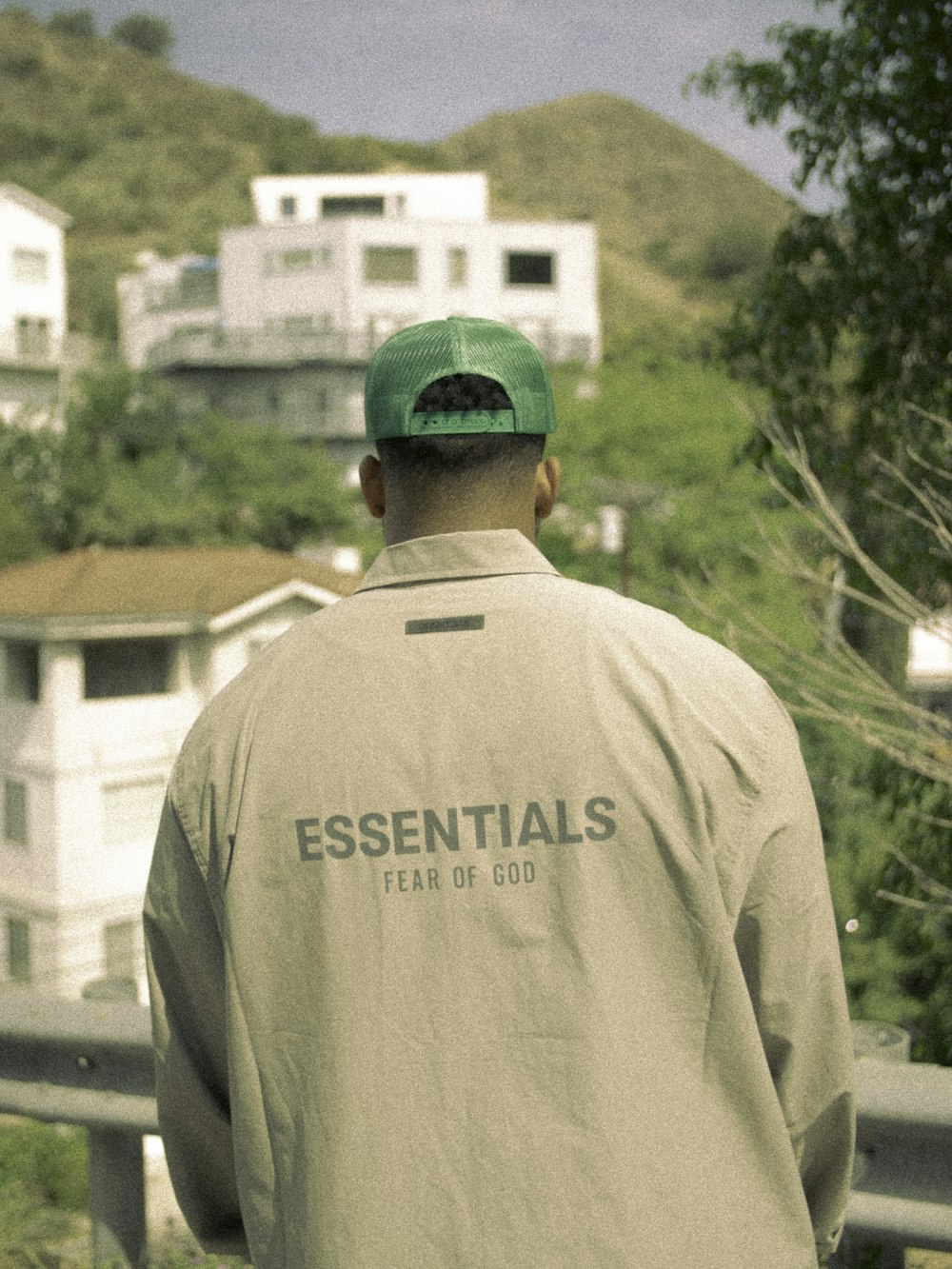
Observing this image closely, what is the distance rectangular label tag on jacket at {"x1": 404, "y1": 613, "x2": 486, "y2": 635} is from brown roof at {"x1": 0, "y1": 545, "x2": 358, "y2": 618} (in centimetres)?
2764

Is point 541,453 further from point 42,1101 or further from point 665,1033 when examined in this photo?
point 42,1101

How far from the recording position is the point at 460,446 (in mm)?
1776

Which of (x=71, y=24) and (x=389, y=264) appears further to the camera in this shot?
(x=71, y=24)

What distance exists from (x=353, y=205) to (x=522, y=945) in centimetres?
6536

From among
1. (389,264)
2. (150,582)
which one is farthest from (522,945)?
(389,264)

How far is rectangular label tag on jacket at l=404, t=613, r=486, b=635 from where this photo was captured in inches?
66.9

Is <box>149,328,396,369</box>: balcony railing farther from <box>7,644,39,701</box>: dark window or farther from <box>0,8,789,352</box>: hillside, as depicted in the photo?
<box>7,644,39,701</box>: dark window

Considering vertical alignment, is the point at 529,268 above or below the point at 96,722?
above

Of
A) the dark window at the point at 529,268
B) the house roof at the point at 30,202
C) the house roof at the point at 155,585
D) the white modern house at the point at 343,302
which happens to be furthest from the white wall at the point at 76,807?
the house roof at the point at 30,202

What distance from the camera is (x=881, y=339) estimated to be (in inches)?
269

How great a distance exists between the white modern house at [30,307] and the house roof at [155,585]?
24571mm

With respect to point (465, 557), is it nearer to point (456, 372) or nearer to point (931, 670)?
point (456, 372)

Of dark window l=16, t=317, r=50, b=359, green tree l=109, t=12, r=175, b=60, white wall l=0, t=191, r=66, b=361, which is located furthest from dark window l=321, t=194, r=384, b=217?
green tree l=109, t=12, r=175, b=60

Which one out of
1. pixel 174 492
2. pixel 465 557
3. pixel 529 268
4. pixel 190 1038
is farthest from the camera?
pixel 529 268
